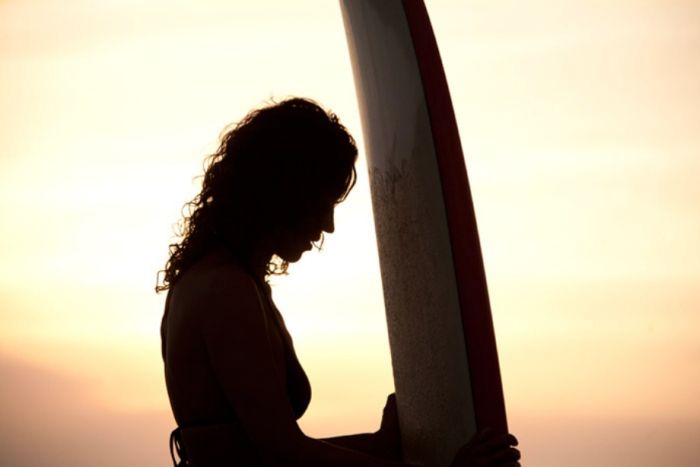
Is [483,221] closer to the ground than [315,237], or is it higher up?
higher up

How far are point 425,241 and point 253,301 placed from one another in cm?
21

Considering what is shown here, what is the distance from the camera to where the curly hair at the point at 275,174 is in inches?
48.2

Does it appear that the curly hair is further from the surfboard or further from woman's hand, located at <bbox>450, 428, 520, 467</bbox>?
woman's hand, located at <bbox>450, 428, 520, 467</bbox>

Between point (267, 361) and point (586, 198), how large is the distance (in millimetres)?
3000

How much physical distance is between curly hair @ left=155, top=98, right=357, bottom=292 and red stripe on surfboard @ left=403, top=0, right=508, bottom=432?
0.11 m

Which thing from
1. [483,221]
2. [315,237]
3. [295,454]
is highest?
[483,221]

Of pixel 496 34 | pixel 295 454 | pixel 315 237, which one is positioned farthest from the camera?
pixel 496 34

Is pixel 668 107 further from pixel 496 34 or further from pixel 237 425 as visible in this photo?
pixel 237 425

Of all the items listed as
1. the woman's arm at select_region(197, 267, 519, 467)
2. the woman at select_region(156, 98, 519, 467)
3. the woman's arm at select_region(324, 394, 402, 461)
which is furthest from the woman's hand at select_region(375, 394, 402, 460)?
the woman's arm at select_region(197, 267, 519, 467)

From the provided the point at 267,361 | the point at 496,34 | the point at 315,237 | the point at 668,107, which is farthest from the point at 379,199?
the point at 668,107

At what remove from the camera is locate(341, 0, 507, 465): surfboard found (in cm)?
116

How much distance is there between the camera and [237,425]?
46.2 inches

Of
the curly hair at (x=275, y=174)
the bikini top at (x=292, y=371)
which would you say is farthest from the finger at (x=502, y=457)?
the curly hair at (x=275, y=174)

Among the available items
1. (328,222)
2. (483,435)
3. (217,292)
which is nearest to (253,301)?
(217,292)
